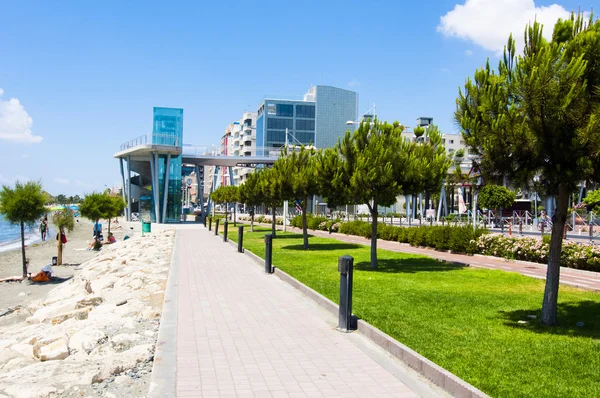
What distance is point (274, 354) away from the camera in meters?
6.60

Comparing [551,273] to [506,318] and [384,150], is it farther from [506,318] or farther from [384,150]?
[384,150]

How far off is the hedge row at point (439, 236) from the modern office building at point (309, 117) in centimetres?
7714

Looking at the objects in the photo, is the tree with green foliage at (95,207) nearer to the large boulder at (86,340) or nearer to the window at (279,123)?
the large boulder at (86,340)

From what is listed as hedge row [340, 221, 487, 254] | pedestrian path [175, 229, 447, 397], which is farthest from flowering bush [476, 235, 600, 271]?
pedestrian path [175, 229, 447, 397]

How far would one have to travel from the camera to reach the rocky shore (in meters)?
5.62

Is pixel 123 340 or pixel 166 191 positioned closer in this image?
pixel 123 340

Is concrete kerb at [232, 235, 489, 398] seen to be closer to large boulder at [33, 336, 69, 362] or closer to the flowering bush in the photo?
large boulder at [33, 336, 69, 362]

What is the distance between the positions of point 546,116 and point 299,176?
1623cm

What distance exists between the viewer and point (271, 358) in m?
6.43

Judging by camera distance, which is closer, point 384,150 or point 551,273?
point 551,273

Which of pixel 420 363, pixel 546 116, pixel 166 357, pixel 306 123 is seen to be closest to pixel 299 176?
pixel 546 116

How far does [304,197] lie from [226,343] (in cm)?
1660

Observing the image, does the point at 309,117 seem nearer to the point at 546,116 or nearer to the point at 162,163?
the point at 162,163

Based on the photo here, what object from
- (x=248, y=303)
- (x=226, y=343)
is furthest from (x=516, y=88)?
(x=248, y=303)
